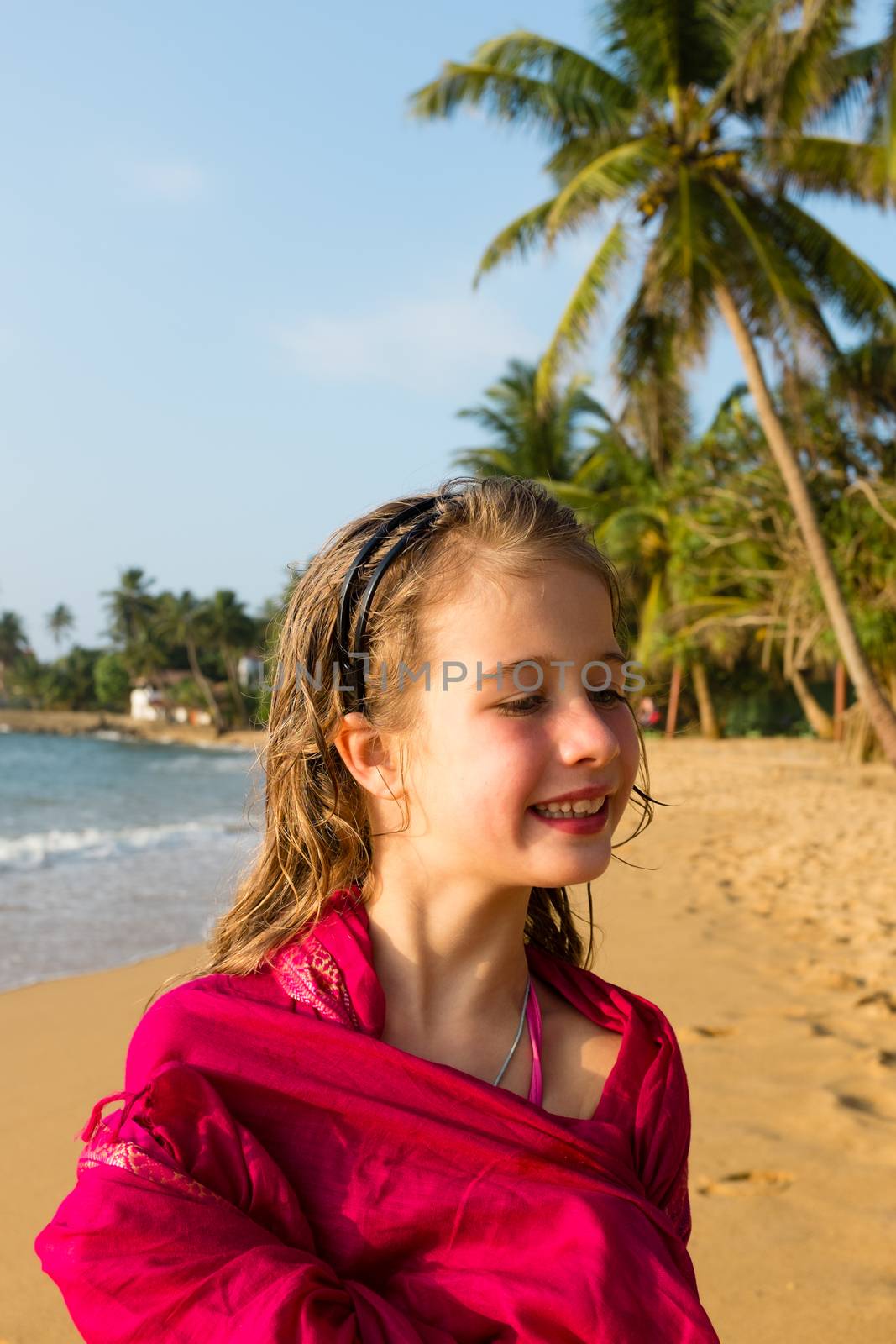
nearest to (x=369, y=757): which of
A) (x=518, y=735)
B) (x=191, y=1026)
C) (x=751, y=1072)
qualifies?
(x=518, y=735)

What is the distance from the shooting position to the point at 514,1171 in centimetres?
107

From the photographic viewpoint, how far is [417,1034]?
126 cm

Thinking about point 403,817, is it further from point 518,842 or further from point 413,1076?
point 413,1076

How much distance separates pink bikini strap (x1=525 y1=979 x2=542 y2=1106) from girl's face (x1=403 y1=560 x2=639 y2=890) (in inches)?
8.0

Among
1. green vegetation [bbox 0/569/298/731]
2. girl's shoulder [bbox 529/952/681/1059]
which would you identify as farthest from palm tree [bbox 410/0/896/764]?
green vegetation [bbox 0/569/298/731]

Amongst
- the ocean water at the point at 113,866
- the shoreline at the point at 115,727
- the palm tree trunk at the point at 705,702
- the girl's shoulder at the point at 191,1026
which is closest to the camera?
the girl's shoulder at the point at 191,1026

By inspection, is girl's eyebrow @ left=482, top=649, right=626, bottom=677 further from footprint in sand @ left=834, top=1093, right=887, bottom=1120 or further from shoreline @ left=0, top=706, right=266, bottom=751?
shoreline @ left=0, top=706, right=266, bottom=751

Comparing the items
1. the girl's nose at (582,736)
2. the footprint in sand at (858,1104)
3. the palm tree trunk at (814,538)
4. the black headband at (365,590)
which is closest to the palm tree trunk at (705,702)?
the palm tree trunk at (814,538)

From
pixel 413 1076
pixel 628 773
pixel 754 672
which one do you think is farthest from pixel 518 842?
pixel 754 672

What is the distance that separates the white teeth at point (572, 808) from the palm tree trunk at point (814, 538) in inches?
431

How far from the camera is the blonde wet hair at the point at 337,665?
1.26m

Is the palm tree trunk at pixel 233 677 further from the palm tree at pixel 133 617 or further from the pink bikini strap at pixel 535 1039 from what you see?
A: the pink bikini strap at pixel 535 1039

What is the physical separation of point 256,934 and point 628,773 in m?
0.51

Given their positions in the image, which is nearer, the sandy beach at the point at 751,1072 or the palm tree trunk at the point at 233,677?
the sandy beach at the point at 751,1072
